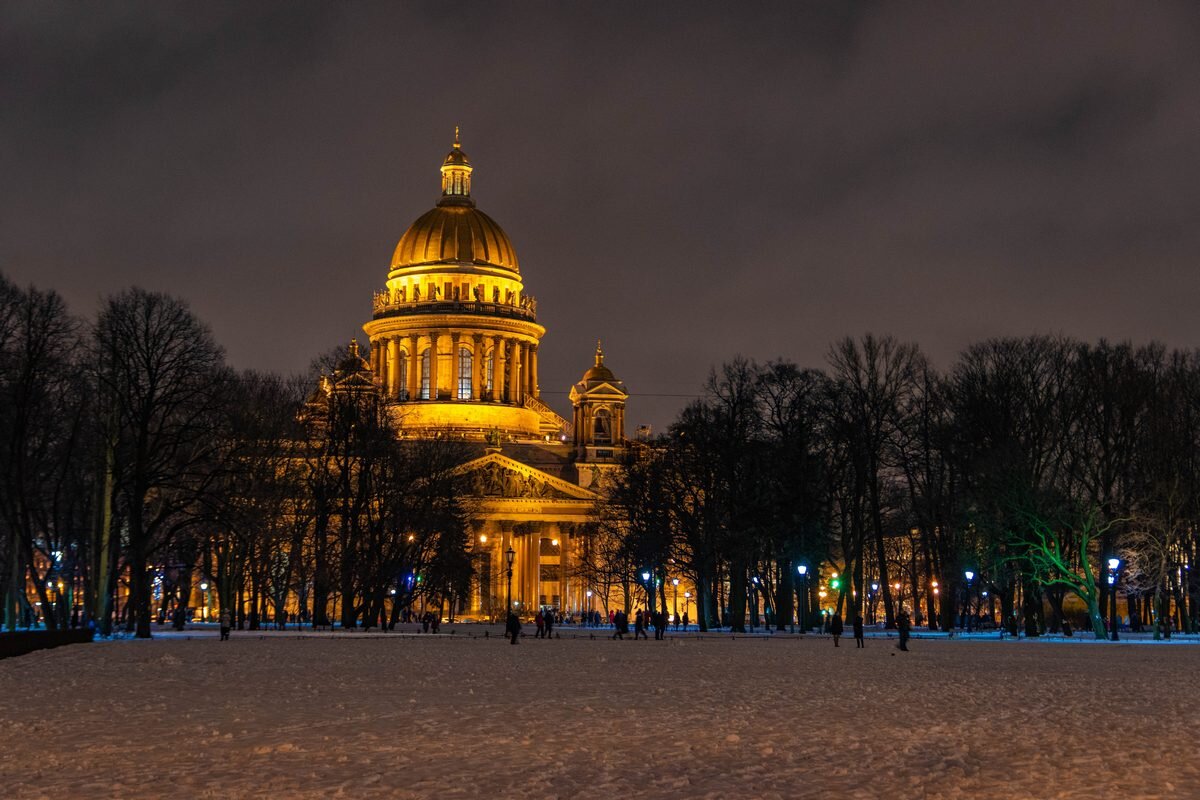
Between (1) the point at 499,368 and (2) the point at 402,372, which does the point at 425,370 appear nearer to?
(2) the point at 402,372

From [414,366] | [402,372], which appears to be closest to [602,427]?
[414,366]

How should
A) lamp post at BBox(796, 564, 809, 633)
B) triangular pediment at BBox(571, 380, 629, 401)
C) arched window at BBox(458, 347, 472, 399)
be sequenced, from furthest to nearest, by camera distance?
1. arched window at BBox(458, 347, 472, 399)
2. triangular pediment at BBox(571, 380, 629, 401)
3. lamp post at BBox(796, 564, 809, 633)

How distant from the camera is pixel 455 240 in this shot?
168m

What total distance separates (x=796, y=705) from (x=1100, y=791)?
1059 cm

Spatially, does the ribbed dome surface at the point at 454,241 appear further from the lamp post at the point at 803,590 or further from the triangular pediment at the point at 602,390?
the lamp post at the point at 803,590

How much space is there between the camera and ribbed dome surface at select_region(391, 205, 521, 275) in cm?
16825

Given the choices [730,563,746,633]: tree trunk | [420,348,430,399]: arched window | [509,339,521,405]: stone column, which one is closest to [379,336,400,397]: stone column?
[420,348,430,399]: arched window

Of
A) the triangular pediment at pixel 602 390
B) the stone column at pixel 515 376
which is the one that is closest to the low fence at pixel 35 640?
the triangular pediment at pixel 602 390

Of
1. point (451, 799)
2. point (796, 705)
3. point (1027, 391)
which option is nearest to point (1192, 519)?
point (1027, 391)

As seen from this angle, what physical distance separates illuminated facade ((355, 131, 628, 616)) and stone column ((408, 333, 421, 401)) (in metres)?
0.14

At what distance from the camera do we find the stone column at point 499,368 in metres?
165

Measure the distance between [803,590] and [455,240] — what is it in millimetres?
93871

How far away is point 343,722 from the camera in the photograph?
22.2 m

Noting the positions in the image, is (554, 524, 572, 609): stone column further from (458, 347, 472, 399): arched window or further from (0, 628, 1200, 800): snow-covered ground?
(0, 628, 1200, 800): snow-covered ground
